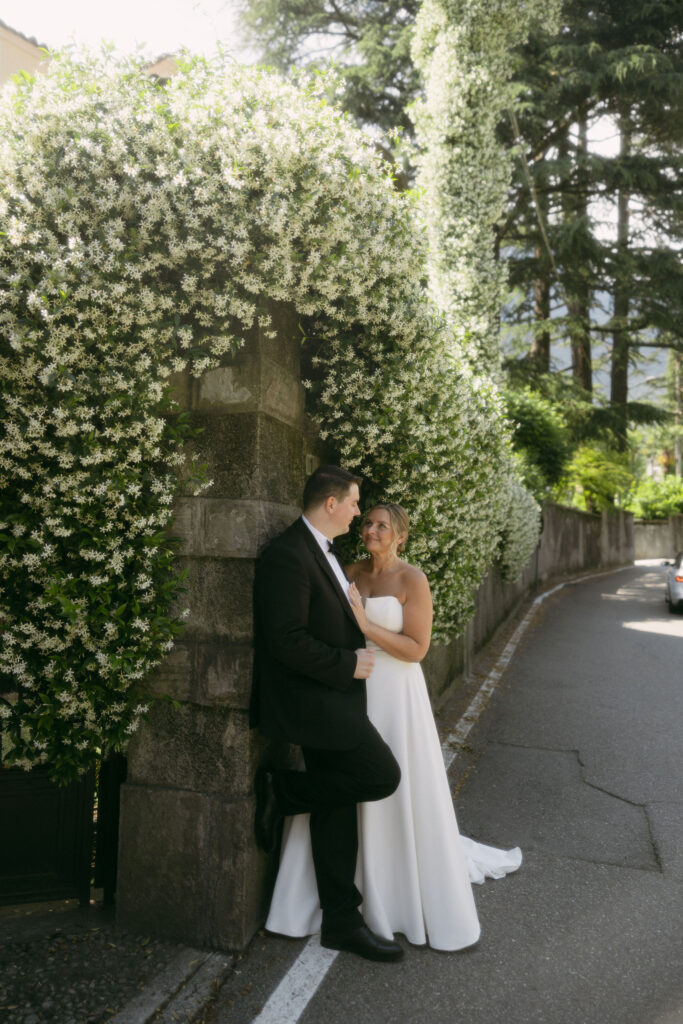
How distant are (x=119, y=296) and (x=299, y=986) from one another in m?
3.03

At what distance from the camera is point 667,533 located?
41094 mm

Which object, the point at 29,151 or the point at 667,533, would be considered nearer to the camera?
the point at 29,151

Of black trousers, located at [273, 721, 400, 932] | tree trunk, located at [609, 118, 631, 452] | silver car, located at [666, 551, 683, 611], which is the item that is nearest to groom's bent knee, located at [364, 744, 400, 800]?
black trousers, located at [273, 721, 400, 932]

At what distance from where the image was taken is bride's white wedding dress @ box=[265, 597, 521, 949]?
3686 mm

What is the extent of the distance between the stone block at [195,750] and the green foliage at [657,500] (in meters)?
41.4

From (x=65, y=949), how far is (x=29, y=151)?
3.51 meters

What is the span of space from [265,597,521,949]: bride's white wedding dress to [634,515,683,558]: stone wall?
3989 cm

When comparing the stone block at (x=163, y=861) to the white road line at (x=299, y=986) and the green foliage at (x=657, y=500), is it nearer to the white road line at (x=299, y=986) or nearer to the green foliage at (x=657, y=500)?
the white road line at (x=299, y=986)

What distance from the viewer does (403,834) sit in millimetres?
3779

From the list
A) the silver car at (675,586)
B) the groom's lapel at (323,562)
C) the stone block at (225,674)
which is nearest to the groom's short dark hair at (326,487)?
the groom's lapel at (323,562)

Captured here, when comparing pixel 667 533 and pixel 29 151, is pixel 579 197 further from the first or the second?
pixel 667 533

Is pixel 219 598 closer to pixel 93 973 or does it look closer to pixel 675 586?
pixel 93 973

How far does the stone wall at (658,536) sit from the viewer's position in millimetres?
40750

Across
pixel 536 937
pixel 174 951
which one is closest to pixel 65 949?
pixel 174 951
